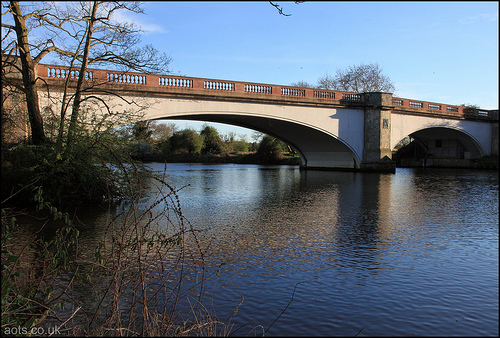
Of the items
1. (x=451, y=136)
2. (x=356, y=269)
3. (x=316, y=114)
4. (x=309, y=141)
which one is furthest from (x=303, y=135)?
(x=356, y=269)

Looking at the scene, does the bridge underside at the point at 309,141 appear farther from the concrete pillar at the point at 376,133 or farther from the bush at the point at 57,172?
the bush at the point at 57,172

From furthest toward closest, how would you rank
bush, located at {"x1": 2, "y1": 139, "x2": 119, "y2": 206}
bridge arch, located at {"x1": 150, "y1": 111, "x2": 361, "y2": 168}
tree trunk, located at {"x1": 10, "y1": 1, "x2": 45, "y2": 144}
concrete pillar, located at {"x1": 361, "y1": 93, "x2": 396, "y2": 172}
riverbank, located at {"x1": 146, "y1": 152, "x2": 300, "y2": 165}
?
1. riverbank, located at {"x1": 146, "y1": 152, "x2": 300, "y2": 165}
2. concrete pillar, located at {"x1": 361, "y1": 93, "x2": 396, "y2": 172}
3. bridge arch, located at {"x1": 150, "y1": 111, "x2": 361, "y2": 168}
4. tree trunk, located at {"x1": 10, "y1": 1, "x2": 45, "y2": 144}
5. bush, located at {"x1": 2, "y1": 139, "x2": 119, "y2": 206}

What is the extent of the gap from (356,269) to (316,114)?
732 inches

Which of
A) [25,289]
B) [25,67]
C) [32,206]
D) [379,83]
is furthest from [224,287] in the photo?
[379,83]

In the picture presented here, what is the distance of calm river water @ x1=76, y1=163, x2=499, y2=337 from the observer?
3695 millimetres

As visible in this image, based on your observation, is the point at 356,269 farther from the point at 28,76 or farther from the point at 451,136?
the point at 451,136

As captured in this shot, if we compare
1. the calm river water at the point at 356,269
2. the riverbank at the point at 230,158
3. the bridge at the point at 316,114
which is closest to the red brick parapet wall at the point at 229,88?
the bridge at the point at 316,114

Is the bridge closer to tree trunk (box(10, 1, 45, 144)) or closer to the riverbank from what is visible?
tree trunk (box(10, 1, 45, 144))

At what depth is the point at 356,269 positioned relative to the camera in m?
5.17

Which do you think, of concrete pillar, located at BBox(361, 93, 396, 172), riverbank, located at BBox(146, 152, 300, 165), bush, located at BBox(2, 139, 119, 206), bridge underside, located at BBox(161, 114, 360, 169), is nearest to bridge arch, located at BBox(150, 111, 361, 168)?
bridge underside, located at BBox(161, 114, 360, 169)

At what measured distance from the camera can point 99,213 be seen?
9.51m

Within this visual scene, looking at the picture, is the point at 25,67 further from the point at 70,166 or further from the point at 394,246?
the point at 394,246

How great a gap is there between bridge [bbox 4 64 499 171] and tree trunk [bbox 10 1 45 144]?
6.39 feet

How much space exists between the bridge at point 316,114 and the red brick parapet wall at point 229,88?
35 millimetres
